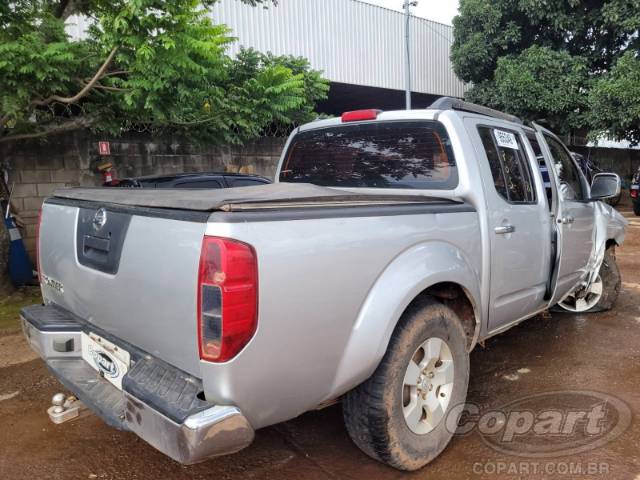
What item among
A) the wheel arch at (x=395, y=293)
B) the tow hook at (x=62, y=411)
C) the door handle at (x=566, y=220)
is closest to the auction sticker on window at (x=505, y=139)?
the door handle at (x=566, y=220)

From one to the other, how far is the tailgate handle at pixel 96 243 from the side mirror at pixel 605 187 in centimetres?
375

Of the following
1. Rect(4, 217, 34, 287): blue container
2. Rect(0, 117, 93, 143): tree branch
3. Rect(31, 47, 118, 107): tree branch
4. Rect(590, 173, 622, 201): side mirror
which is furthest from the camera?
Rect(4, 217, 34, 287): blue container

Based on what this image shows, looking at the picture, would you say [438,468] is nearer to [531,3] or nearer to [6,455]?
[6,455]

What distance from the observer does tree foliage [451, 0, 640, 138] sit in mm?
13250

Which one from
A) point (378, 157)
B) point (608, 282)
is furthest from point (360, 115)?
point (608, 282)

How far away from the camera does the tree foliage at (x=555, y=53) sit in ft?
43.5

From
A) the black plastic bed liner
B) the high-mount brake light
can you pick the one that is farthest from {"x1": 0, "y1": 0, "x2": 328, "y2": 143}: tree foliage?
the black plastic bed liner

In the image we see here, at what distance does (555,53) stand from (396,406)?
14528mm

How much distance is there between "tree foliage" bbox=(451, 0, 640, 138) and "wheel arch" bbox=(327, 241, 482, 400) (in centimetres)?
1268

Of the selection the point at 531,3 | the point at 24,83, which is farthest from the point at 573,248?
the point at 531,3

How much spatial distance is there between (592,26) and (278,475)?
51.6 ft

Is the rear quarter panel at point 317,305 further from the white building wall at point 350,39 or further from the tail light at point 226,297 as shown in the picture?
the white building wall at point 350,39

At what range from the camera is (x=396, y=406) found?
226 centimetres

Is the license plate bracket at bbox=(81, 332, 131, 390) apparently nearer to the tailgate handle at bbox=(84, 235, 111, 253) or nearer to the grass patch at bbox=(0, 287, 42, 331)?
the tailgate handle at bbox=(84, 235, 111, 253)
